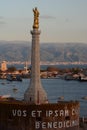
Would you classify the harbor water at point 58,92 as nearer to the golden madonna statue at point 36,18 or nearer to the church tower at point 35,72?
the church tower at point 35,72

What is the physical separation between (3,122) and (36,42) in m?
4.94

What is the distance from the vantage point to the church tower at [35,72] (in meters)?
30.4

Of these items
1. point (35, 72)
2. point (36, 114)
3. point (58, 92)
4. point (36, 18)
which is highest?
point (36, 18)

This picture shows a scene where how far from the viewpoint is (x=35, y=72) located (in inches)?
1201

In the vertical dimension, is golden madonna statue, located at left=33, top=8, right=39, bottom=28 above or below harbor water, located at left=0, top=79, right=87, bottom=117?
above

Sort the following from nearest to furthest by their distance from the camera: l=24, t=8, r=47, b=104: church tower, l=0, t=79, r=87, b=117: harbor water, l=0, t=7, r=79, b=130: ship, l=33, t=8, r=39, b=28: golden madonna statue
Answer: l=0, t=7, r=79, b=130: ship → l=24, t=8, r=47, b=104: church tower → l=33, t=8, r=39, b=28: golden madonna statue → l=0, t=79, r=87, b=117: harbor water

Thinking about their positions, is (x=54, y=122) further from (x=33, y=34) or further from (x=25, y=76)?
(x=25, y=76)

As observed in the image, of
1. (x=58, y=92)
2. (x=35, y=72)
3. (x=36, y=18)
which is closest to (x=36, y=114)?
(x=35, y=72)

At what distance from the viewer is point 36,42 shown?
99.7 feet

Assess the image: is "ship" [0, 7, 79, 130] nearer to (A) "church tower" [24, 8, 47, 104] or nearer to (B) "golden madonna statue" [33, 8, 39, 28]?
(A) "church tower" [24, 8, 47, 104]

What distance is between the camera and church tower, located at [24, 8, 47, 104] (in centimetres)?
3041

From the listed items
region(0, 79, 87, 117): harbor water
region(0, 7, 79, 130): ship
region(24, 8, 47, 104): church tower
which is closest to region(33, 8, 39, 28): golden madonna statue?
region(24, 8, 47, 104): church tower

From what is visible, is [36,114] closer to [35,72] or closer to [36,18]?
[35,72]

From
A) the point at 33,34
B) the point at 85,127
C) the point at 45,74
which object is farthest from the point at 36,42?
the point at 45,74
